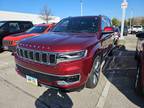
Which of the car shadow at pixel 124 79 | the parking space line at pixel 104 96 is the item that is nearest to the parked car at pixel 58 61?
the parking space line at pixel 104 96

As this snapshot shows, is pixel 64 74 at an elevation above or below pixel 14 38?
below

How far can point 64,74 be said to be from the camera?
3.05 m

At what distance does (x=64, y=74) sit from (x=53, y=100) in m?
0.89

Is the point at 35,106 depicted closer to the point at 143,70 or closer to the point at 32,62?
the point at 32,62

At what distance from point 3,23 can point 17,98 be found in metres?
7.45

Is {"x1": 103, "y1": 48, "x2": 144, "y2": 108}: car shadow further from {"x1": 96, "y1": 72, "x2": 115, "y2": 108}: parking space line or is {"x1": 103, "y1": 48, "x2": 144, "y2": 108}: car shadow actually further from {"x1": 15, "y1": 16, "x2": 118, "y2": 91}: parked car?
{"x1": 15, "y1": 16, "x2": 118, "y2": 91}: parked car

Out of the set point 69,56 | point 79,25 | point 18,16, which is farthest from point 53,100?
point 18,16

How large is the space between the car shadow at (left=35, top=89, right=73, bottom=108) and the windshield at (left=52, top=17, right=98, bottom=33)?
187 centimetres

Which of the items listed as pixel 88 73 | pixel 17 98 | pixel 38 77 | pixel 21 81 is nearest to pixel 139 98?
pixel 88 73

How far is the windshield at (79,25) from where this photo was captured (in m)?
4.57

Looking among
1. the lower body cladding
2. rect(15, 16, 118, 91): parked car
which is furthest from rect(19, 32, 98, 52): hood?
the lower body cladding

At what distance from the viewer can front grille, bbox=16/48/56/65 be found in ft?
10.3

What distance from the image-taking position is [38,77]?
3318 mm

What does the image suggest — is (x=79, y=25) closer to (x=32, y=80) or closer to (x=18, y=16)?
(x=32, y=80)
